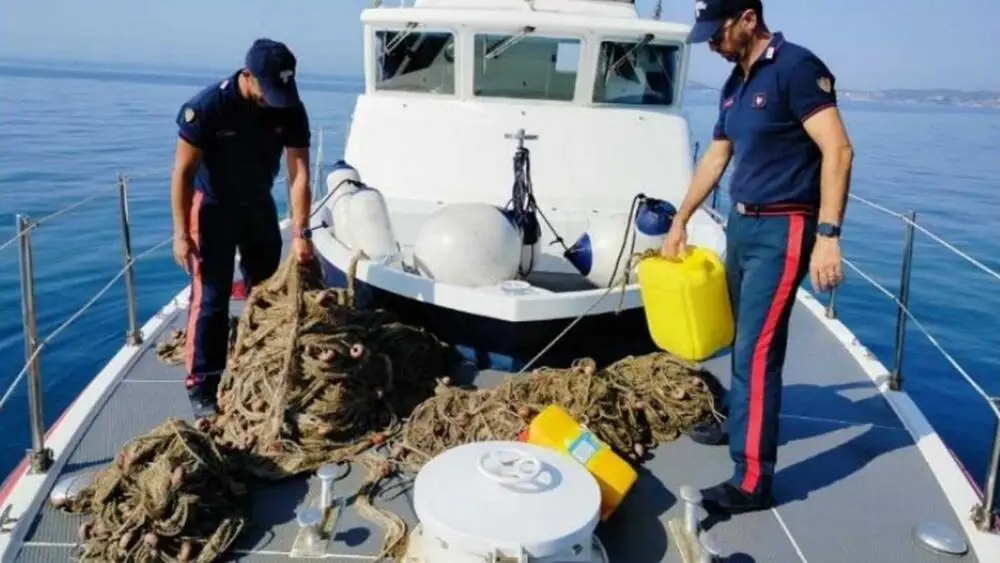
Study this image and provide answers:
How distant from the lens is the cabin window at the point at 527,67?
547cm

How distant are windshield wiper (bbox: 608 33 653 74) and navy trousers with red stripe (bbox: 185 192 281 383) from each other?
270 cm

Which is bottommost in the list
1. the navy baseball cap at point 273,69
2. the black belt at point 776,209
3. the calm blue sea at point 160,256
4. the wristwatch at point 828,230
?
the calm blue sea at point 160,256

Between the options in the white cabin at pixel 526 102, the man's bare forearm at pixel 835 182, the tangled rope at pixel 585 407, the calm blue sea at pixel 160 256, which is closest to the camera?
the man's bare forearm at pixel 835 182

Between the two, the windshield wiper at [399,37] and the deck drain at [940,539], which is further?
the windshield wiper at [399,37]

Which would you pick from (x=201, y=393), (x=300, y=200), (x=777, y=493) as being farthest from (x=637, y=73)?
(x=201, y=393)

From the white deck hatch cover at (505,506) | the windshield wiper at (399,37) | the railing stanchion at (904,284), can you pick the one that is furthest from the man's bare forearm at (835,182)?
the windshield wiper at (399,37)

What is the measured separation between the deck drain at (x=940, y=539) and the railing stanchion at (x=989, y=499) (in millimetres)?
111

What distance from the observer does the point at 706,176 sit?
3225 millimetres

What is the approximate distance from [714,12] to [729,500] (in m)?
1.71

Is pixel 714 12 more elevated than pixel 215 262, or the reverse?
pixel 714 12

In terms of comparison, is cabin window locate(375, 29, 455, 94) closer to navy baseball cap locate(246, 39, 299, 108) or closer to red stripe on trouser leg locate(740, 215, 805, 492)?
navy baseball cap locate(246, 39, 299, 108)

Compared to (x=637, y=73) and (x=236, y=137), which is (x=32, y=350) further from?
(x=637, y=73)

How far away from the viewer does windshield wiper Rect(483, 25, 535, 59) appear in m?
5.32

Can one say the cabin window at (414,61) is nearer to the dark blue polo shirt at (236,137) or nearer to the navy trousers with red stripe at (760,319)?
the dark blue polo shirt at (236,137)
